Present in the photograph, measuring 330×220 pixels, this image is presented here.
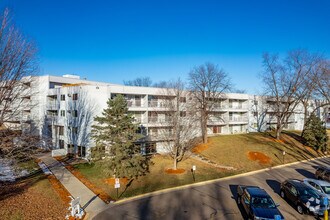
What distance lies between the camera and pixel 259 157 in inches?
1111

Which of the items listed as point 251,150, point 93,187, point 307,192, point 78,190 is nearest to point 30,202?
point 78,190

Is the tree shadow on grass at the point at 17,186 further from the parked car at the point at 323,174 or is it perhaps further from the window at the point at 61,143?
the parked car at the point at 323,174

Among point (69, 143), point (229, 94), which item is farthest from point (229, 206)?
point (229, 94)

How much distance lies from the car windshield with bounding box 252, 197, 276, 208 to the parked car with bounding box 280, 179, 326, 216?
98.9 inches

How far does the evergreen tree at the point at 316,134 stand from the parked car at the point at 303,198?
21316 mm

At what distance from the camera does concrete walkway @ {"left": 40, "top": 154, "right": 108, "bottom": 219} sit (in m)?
14.4

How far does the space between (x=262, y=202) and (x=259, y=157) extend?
16736 millimetres

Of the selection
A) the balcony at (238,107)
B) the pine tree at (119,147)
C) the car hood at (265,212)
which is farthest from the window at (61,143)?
the balcony at (238,107)

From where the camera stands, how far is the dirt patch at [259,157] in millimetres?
27158

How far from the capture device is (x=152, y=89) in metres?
32.7

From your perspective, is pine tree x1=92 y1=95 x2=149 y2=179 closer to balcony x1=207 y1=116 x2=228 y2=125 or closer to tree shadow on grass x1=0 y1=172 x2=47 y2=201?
tree shadow on grass x1=0 y1=172 x2=47 y2=201

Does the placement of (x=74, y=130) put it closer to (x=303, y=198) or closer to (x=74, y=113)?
(x=74, y=113)

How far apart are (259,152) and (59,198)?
25.4 meters

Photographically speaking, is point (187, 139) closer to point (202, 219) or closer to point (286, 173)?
point (286, 173)
